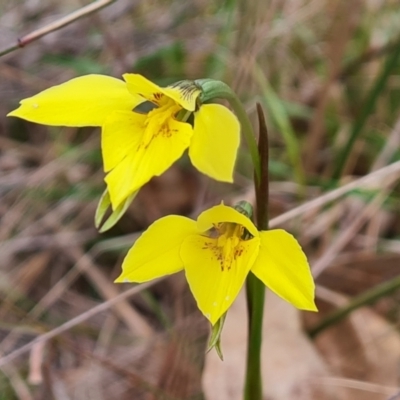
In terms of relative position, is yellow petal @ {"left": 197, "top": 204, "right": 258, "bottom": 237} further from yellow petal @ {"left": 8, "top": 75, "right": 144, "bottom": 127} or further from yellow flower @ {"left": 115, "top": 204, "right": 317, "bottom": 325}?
yellow petal @ {"left": 8, "top": 75, "right": 144, "bottom": 127}

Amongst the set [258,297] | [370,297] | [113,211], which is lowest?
[370,297]

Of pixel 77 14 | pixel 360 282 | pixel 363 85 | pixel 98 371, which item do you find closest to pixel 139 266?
pixel 77 14

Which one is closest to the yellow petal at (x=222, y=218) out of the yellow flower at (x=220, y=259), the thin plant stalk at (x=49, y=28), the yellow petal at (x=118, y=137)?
the yellow flower at (x=220, y=259)

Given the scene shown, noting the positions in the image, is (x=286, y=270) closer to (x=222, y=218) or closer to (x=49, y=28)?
(x=222, y=218)

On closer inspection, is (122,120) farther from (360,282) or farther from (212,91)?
(360,282)

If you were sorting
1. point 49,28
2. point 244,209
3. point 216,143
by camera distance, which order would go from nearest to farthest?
point 216,143
point 244,209
point 49,28

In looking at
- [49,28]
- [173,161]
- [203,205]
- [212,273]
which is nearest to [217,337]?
[212,273]

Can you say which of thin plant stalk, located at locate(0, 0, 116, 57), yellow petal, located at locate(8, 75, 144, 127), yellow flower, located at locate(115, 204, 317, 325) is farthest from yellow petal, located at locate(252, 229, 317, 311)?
thin plant stalk, located at locate(0, 0, 116, 57)
